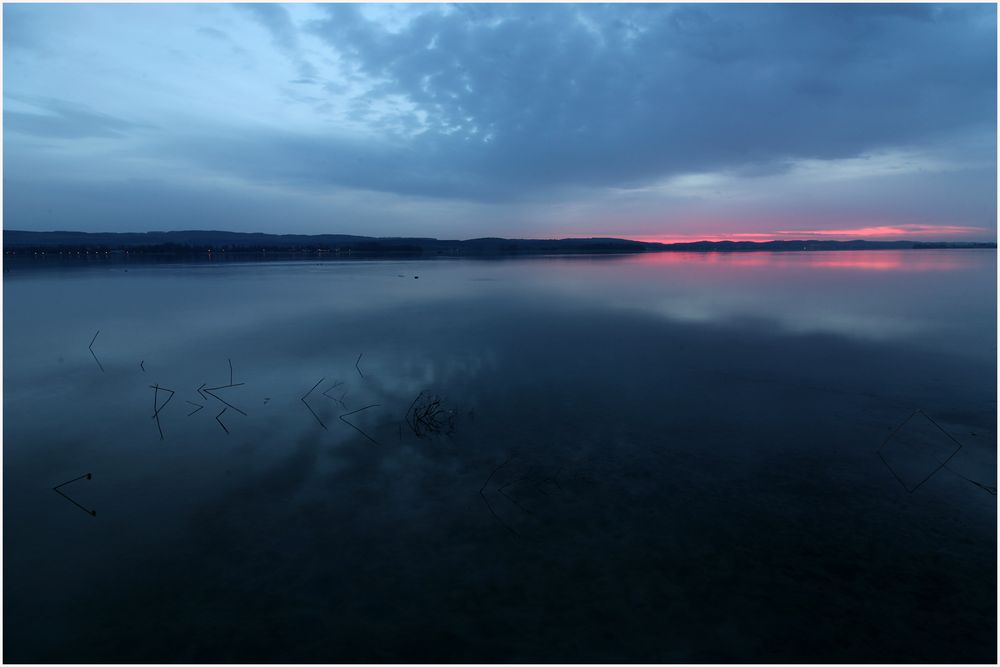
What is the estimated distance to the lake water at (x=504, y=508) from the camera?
12.4 feet

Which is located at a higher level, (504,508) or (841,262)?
(841,262)

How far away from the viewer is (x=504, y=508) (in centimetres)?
533

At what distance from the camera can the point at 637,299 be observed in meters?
24.1

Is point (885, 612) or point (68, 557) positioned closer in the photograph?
point (885, 612)

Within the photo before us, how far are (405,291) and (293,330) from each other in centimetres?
1353

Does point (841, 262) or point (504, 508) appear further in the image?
point (841, 262)

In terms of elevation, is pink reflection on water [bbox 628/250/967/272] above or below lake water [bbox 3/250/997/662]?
above

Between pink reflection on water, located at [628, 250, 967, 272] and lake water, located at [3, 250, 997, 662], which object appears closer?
lake water, located at [3, 250, 997, 662]

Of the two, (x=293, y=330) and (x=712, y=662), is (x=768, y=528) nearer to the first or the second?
(x=712, y=662)

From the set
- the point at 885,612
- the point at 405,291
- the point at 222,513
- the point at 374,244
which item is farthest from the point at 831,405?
the point at 374,244

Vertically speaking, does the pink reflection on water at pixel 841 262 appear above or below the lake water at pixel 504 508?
above

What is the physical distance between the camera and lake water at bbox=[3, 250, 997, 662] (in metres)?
3.77

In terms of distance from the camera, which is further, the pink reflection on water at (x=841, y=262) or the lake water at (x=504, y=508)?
the pink reflection on water at (x=841, y=262)

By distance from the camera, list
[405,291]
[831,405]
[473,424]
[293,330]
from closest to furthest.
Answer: [473,424], [831,405], [293,330], [405,291]
